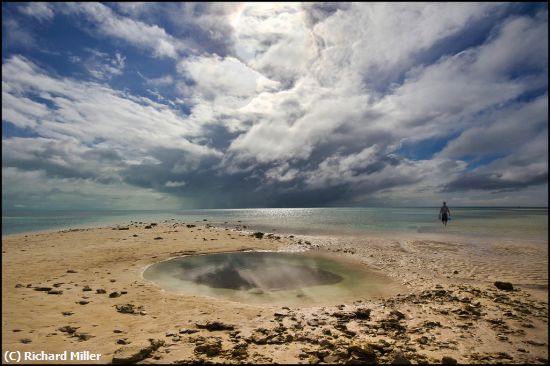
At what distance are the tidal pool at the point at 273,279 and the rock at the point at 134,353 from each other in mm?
6525

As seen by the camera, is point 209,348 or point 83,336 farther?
point 83,336

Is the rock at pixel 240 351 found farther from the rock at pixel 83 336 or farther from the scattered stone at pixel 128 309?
the scattered stone at pixel 128 309

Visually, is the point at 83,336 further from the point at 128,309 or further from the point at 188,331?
the point at 188,331

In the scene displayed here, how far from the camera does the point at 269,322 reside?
35.2 ft

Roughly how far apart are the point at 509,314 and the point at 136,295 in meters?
16.6

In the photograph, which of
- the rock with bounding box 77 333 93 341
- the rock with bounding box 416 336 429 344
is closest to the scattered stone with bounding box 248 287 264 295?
the rock with bounding box 77 333 93 341

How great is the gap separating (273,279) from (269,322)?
7666 millimetres

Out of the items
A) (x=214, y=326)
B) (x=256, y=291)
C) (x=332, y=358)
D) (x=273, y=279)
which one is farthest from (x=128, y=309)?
(x=273, y=279)

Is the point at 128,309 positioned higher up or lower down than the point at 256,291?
higher up

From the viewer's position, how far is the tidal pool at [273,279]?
1491 cm

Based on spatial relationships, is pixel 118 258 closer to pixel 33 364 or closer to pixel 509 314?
pixel 33 364

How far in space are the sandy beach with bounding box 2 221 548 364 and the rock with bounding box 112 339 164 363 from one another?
0.03 m

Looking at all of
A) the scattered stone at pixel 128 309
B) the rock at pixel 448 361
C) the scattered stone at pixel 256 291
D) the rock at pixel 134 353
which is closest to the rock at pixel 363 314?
the rock at pixel 448 361

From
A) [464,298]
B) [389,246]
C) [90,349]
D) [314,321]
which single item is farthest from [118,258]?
[389,246]
